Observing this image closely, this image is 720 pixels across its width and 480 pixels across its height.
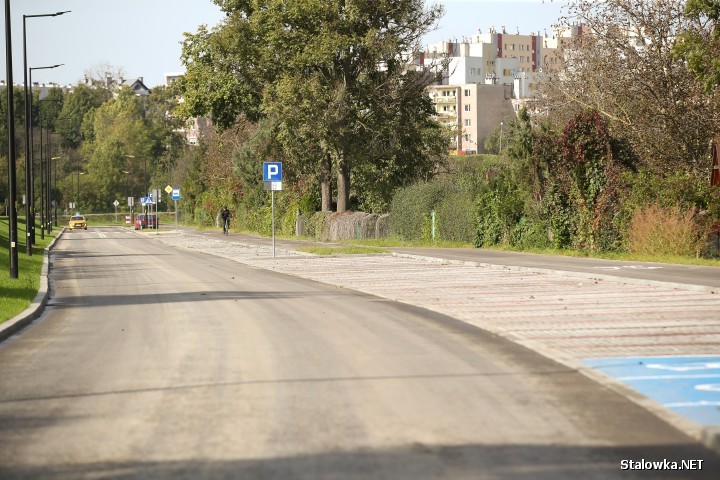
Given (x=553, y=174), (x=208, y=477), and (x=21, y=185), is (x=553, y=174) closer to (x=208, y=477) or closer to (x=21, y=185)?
(x=208, y=477)

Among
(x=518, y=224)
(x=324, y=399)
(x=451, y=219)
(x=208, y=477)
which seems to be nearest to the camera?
(x=208, y=477)

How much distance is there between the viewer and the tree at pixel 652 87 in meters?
39.1

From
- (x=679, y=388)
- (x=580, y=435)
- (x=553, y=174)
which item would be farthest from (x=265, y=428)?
(x=553, y=174)

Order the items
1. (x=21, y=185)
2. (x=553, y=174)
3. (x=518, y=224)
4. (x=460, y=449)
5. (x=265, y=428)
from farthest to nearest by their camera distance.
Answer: (x=21, y=185), (x=518, y=224), (x=553, y=174), (x=265, y=428), (x=460, y=449)

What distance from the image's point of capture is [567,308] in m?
18.8

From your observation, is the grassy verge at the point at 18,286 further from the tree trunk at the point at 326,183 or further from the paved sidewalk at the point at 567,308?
the tree trunk at the point at 326,183

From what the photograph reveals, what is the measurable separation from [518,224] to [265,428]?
108 feet

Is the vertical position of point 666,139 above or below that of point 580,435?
above

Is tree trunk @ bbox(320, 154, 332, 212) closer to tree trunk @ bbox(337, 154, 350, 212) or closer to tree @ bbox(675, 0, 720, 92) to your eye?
tree trunk @ bbox(337, 154, 350, 212)

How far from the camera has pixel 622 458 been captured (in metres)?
7.56

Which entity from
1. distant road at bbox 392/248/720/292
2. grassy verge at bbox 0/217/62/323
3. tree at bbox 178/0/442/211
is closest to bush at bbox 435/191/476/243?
distant road at bbox 392/248/720/292

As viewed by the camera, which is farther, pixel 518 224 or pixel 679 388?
pixel 518 224

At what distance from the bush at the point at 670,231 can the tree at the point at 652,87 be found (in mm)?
3447

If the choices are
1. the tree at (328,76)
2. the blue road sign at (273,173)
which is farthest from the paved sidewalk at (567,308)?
the tree at (328,76)
